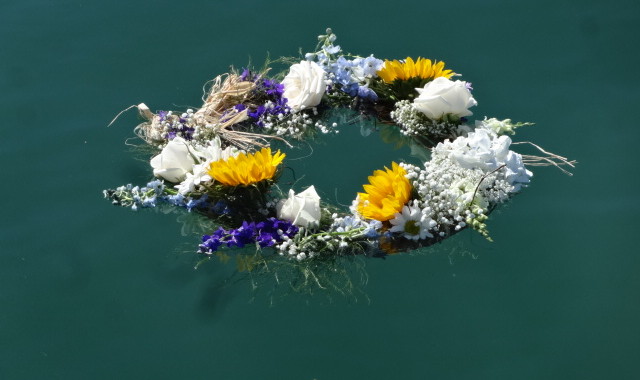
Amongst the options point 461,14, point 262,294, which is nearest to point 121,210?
point 262,294

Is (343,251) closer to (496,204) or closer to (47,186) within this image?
(496,204)

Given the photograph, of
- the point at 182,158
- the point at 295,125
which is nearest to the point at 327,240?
the point at 182,158

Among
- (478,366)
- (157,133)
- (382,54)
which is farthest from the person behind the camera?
(382,54)

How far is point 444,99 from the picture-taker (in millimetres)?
4215

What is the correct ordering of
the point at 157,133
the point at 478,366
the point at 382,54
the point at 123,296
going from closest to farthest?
the point at 478,366
the point at 123,296
the point at 157,133
the point at 382,54

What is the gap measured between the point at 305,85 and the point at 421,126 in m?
0.55

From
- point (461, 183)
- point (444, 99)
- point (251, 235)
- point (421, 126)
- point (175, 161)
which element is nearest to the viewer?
point (251, 235)

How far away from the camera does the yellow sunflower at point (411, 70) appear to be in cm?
442

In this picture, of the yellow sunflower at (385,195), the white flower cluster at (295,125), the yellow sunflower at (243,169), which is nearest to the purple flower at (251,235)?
the yellow sunflower at (243,169)

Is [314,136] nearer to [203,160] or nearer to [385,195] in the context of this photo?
[203,160]

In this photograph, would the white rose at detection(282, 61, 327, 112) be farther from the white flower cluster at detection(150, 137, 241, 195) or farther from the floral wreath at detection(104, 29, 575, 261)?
the white flower cluster at detection(150, 137, 241, 195)

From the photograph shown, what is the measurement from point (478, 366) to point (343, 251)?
0.67m

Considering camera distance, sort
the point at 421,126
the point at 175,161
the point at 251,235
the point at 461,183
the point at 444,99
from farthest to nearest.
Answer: the point at 421,126 < the point at 444,99 < the point at 175,161 < the point at 461,183 < the point at 251,235

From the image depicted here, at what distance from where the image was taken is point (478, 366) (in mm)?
3490
